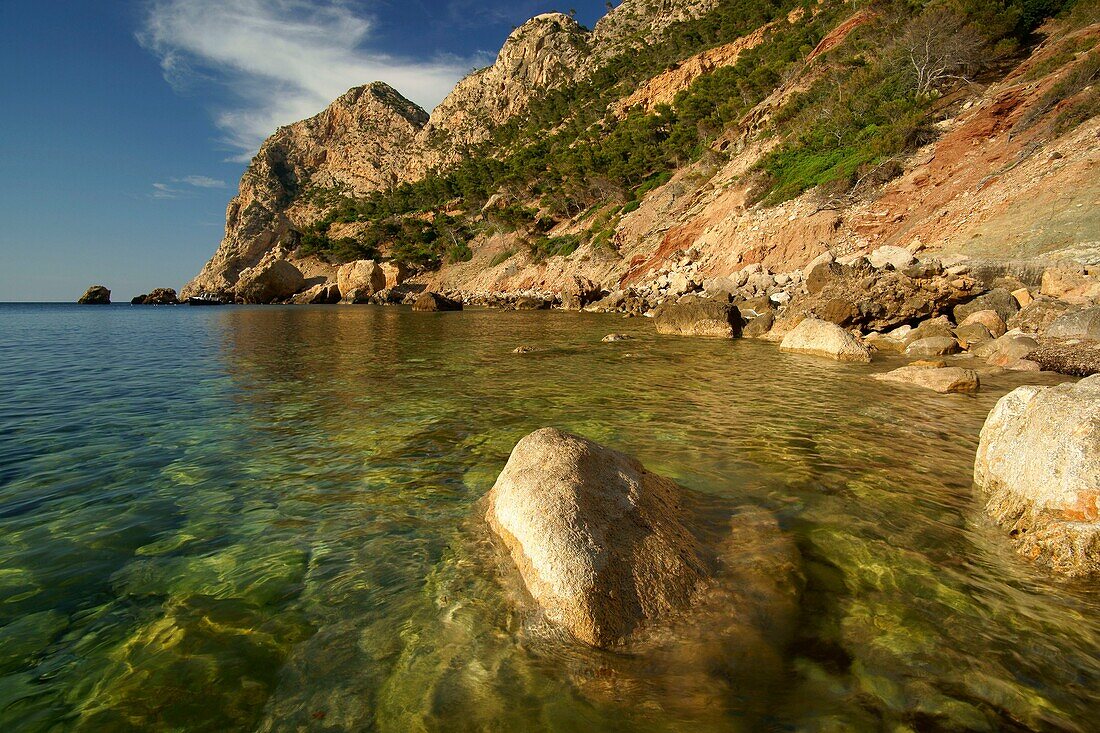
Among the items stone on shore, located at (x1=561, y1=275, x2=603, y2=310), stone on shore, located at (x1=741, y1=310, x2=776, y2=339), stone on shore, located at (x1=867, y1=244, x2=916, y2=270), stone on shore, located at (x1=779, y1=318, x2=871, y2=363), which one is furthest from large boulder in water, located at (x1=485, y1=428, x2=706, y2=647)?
stone on shore, located at (x1=561, y1=275, x2=603, y2=310)

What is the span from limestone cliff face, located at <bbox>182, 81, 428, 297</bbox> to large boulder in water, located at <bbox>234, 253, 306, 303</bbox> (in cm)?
3365

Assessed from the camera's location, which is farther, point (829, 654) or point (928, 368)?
point (928, 368)

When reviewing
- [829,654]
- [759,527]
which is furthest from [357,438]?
[829,654]

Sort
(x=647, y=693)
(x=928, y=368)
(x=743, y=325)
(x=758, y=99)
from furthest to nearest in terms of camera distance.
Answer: (x=758, y=99)
(x=743, y=325)
(x=928, y=368)
(x=647, y=693)

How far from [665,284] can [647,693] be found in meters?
31.8

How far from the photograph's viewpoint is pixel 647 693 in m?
2.55

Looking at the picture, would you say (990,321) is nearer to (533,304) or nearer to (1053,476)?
(1053,476)

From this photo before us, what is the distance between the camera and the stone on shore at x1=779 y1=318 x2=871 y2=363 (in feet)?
41.7

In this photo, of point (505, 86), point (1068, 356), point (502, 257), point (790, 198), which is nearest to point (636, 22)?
point (505, 86)

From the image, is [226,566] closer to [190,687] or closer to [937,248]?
[190,687]

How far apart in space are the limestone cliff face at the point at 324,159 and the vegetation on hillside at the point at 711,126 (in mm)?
7879

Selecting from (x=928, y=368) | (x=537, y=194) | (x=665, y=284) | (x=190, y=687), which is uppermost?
(x=537, y=194)

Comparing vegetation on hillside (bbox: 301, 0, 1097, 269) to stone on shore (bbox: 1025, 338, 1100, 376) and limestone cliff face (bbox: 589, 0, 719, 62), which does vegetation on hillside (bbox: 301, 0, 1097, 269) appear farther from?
stone on shore (bbox: 1025, 338, 1100, 376)

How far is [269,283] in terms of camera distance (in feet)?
238
